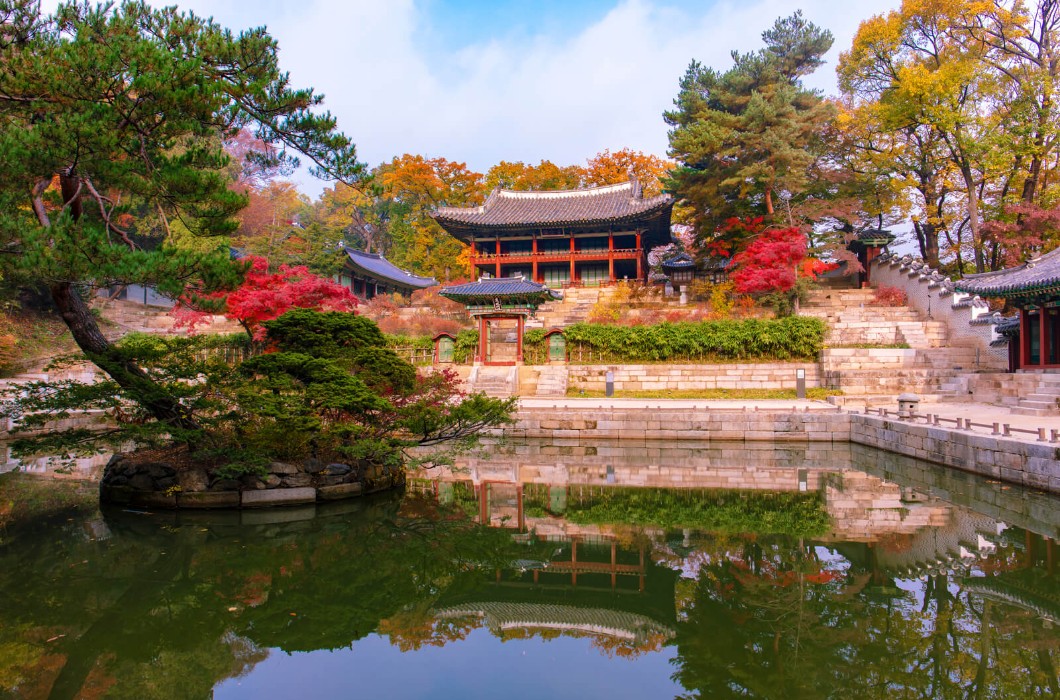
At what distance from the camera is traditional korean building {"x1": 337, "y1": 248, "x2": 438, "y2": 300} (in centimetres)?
3631

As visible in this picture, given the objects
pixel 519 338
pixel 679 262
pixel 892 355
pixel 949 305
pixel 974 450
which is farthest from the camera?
pixel 679 262

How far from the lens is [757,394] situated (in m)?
21.5

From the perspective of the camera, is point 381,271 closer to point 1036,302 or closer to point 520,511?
point 520,511

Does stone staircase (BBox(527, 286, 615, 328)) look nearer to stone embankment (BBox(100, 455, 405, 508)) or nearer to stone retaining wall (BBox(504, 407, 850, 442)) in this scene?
stone retaining wall (BBox(504, 407, 850, 442))

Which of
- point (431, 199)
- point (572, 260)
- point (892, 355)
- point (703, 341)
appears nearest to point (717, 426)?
point (703, 341)

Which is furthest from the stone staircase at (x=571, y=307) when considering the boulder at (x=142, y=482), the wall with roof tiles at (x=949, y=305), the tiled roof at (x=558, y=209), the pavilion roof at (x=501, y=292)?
the boulder at (x=142, y=482)

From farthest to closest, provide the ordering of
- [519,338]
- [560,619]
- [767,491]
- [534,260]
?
1. [534,260]
2. [519,338]
3. [767,491]
4. [560,619]

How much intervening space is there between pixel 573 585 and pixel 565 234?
31422 mm

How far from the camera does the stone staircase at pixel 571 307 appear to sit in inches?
1160

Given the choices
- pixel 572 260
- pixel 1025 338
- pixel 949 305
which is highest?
pixel 572 260

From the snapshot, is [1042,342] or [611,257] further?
[611,257]

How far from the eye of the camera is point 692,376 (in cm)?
2248

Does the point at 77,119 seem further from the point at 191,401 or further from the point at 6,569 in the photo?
the point at 6,569

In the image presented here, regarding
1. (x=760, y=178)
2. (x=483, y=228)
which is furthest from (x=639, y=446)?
(x=483, y=228)
